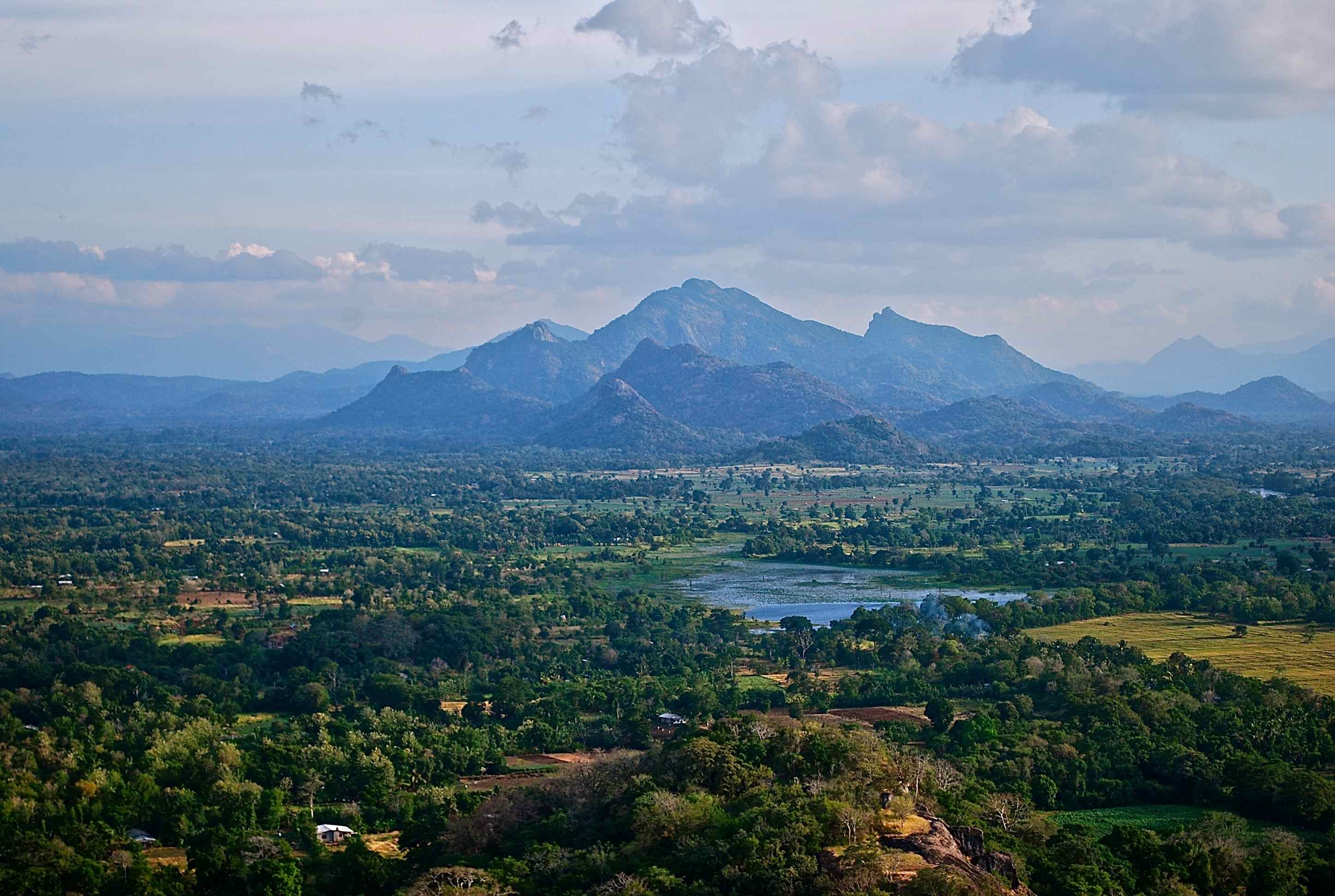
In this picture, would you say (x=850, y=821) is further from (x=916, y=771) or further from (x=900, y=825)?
(x=916, y=771)

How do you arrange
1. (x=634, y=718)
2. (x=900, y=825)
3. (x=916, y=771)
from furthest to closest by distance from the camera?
(x=634, y=718), (x=916, y=771), (x=900, y=825)

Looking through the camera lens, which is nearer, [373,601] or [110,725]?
[110,725]

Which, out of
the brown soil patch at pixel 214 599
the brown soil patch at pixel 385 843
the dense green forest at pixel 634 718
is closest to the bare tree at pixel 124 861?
the dense green forest at pixel 634 718

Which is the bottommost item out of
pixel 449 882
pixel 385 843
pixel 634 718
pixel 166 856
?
pixel 166 856

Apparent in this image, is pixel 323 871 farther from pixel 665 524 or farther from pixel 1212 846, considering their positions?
pixel 665 524

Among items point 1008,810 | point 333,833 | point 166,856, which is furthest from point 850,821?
point 166,856

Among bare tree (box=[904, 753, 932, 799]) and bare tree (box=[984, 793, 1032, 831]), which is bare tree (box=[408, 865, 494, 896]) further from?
bare tree (box=[984, 793, 1032, 831])

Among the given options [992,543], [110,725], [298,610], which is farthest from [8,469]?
[110,725]

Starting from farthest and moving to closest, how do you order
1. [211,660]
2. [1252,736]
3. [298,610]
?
[298,610], [211,660], [1252,736]

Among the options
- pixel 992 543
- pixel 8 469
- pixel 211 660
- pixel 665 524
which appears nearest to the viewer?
pixel 211 660
